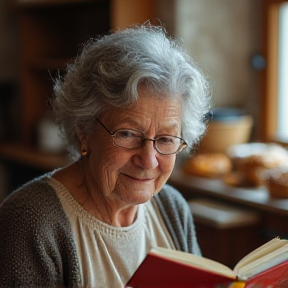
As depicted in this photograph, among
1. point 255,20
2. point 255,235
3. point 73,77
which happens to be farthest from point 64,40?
point 73,77

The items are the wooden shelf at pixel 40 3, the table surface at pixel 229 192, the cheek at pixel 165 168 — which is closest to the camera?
the cheek at pixel 165 168

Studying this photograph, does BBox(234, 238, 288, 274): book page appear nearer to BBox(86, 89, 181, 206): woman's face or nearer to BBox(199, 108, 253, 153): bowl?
BBox(86, 89, 181, 206): woman's face

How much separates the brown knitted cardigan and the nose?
22 centimetres

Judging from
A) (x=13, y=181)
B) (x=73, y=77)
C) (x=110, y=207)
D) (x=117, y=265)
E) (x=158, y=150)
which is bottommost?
(x=13, y=181)

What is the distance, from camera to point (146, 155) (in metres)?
1.45

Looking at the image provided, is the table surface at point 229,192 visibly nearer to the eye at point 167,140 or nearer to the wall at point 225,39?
the wall at point 225,39

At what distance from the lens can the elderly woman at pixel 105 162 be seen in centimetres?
142

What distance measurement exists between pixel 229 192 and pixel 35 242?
5.17 feet

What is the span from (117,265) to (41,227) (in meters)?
0.24

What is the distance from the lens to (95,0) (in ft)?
12.3

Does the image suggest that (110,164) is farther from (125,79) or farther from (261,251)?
(261,251)

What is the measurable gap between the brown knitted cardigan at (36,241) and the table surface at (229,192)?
1.32 m

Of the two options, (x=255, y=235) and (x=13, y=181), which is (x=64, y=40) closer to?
(x=13, y=181)

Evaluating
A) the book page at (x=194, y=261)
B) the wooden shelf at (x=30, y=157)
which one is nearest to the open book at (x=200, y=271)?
the book page at (x=194, y=261)
